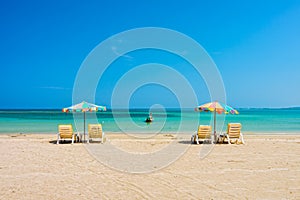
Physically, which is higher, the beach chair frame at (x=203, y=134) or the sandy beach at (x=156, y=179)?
the beach chair frame at (x=203, y=134)

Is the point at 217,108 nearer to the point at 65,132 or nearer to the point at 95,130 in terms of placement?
the point at 95,130

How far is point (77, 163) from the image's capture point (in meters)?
7.25

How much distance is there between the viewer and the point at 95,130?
1174 centimetres

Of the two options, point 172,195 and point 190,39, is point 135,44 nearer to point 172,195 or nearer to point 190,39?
point 190,39

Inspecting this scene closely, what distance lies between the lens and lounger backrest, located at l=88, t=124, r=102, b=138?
1168 cm

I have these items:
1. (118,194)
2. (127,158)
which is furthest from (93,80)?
(118,194)

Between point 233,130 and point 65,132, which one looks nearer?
point 65,132

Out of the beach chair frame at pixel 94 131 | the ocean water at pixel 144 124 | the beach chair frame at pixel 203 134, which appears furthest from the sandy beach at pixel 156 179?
the ocean water at pixel 144 124

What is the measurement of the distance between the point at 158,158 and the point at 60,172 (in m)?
3.02

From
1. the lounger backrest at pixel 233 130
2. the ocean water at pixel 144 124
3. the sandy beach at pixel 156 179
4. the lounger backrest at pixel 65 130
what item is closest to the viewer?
the sandy beach at pixel 156 179

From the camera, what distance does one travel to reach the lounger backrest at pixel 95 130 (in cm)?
1168

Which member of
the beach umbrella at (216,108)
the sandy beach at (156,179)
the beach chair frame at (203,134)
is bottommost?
the sandy beach at (156,179)

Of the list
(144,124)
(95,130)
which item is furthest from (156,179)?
(144,124)

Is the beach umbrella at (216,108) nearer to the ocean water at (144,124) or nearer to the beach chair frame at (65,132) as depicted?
the beach chair frame at (65,132)
